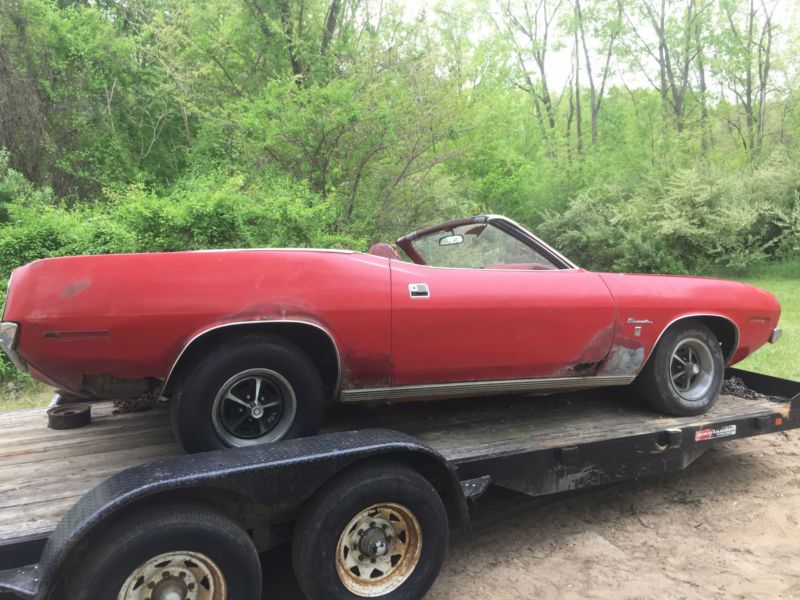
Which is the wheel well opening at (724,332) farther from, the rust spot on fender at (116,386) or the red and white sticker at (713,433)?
the rust spot on fender at (116,386)

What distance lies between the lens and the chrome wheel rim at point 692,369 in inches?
146

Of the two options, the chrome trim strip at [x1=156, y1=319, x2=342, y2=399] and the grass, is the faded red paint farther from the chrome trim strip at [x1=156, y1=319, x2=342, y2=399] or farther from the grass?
the grass

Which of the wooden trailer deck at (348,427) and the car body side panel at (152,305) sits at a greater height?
the car body side panel at (152,305)

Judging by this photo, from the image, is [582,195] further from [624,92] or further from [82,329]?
[82,329]

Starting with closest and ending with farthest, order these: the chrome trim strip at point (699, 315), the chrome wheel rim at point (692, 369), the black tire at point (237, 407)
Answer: the black tire at point (237, 407)
the chrome trim strip at point (699, 315)
the chrome wheel rim at point (692, 369)

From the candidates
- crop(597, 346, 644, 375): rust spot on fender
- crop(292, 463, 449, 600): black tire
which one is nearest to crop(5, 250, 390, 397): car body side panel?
crop(292, 463, 449, 600): black tire

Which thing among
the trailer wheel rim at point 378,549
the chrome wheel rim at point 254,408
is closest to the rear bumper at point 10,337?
the chrome wheel rim at point 254,408

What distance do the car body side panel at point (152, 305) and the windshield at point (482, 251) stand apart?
3.50ft

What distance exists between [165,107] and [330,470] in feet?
50.3

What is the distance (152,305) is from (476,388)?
1733 mm

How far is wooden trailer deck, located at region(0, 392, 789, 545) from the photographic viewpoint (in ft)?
7.69

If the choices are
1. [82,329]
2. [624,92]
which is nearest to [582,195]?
[624,92]

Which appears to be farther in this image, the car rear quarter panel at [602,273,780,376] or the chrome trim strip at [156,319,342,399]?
the car rear quarter panel at [602,273,780,376]

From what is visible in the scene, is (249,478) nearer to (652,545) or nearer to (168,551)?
(168,551)
